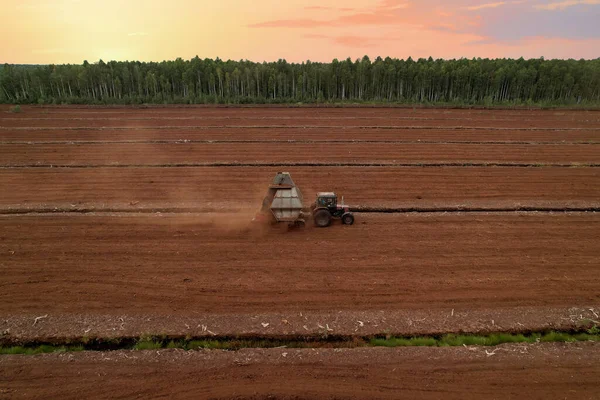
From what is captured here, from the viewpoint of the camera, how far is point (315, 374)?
371 inches

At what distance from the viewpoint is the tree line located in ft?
256

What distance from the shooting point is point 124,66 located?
81.0 m

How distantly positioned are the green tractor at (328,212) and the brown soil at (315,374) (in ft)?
25.0

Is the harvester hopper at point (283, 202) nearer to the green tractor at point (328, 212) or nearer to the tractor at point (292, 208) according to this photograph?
the tractor at point (292, 208)

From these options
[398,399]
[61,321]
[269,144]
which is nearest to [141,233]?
[61,321]

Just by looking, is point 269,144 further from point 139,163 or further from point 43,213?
point 43,213

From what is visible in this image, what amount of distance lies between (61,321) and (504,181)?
22651 mm

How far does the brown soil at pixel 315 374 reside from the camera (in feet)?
29.3

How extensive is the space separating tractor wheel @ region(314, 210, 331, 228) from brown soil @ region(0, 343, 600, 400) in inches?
298

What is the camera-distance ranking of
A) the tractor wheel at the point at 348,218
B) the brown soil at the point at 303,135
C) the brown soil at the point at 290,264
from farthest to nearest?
the brown soil at the point at 303,135
the tractor wheel at the point at 348,218
the brown soil at the point at 290,264

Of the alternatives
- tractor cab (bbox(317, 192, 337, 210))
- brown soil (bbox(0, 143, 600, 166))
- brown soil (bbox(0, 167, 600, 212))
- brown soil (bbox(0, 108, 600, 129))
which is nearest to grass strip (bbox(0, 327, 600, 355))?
tractor cab (bbox(317, 192, 337, 210))

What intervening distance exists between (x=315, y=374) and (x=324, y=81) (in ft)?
257

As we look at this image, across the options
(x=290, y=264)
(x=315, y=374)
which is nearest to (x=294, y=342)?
(x=315, y=374)

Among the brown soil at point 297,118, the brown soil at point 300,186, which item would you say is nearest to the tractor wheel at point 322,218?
the brown soil at point 300,186
